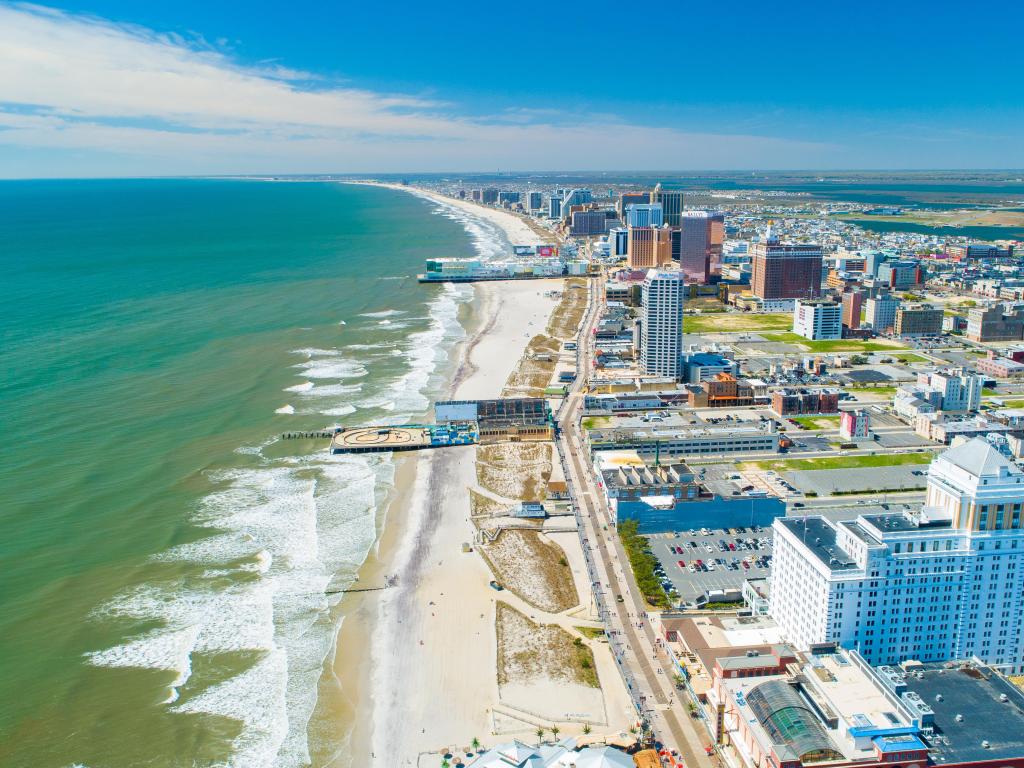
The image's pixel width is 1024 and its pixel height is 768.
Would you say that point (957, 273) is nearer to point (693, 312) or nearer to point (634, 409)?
point (693, 312)

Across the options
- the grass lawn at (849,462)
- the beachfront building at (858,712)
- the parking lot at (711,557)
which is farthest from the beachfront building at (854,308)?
the beachfront building at (858,712)

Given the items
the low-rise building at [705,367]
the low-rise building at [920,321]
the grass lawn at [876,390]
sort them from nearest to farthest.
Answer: the grass lawn at [876,390], the low-rise building at [705,367], the low-rise building at [920,321]

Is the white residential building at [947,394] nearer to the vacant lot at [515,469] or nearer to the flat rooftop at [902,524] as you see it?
the vacant lot at [515,469]

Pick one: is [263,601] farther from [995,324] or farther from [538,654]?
[995,324]

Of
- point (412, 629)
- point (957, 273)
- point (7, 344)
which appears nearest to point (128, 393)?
point (7, 344)

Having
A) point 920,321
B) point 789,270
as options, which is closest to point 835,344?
point 920,321

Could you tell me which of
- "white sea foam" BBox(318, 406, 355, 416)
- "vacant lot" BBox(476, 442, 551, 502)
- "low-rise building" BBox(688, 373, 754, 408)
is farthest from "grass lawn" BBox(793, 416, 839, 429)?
"white sea foam" BBox(318, 406, 355, 416)

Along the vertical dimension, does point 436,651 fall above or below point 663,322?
below
